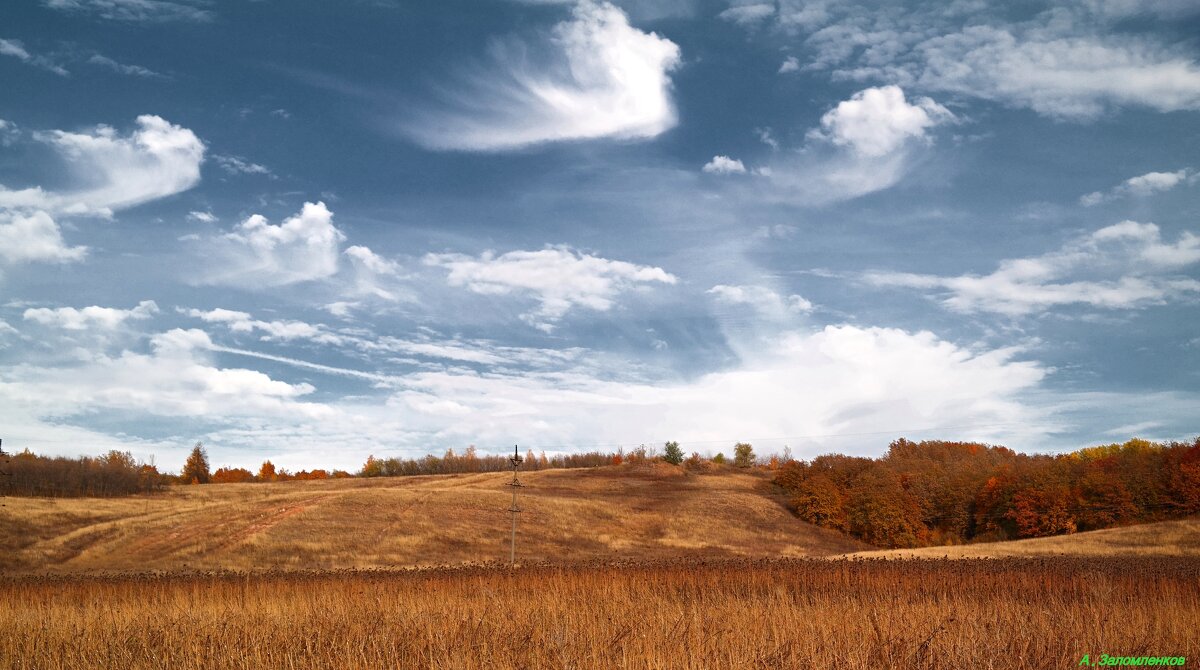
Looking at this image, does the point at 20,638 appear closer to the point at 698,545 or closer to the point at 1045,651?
the point at 1045,651

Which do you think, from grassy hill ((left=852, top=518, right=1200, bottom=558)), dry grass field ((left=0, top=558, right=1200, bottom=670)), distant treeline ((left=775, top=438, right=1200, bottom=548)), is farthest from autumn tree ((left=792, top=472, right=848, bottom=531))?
dry grass field ((left=0, top=558, right=1200, bottom=670))

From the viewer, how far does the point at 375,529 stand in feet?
177

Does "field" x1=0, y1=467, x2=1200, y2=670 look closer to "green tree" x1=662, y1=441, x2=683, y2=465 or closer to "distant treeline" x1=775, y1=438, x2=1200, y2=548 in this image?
"distant treeline" x1=775, y1=438, x2=1200, y2=548

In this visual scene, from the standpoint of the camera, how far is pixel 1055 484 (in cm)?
7569

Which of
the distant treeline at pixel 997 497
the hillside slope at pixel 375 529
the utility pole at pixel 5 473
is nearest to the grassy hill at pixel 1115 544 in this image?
the hillside slope at pixel 375 529

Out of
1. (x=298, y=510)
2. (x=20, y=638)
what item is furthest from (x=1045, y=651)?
(x=298, y=510)

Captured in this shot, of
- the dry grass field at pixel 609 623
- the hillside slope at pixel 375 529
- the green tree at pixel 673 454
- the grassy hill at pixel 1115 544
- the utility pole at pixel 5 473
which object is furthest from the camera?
the green tree at pixel 673 454

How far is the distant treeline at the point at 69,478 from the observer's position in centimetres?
7706

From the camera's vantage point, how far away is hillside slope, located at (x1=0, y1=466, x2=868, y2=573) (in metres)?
45.6

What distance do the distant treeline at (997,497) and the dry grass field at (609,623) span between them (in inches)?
2380

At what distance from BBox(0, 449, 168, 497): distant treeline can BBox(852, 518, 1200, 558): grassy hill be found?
75690 mm

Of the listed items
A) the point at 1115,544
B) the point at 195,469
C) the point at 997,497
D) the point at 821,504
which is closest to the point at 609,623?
the point at 1115,544

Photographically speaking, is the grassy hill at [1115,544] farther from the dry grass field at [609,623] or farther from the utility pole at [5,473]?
the utility pole at [5,473]

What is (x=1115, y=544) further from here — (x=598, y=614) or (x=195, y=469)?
(x=195, y=469)
